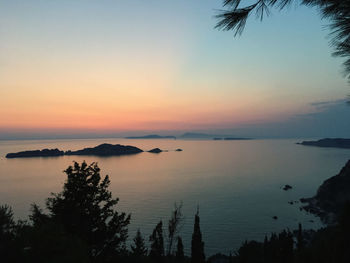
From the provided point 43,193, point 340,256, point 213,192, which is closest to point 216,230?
point 213,192

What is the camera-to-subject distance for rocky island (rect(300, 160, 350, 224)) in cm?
5444

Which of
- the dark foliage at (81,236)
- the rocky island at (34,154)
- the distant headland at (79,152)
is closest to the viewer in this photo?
the dark foliage at (81,236)

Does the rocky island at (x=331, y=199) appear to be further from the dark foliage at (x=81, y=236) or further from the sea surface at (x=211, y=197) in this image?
the dark foliage at (x=81, y=236)

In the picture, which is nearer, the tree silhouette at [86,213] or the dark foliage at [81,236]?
the dark foliage at [81,236]

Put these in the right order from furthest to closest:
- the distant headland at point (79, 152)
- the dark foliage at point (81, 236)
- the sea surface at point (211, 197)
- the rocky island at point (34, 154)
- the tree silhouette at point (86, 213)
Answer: the distant headland at point (79, 152) → the rocky island at point (34, 154) → the sea surface at point (211, 197) → the tree silhouette at point (86, 213) → the dark foliage at point (81, 236)

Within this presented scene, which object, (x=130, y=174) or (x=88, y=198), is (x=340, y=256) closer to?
(x=88, y=198)

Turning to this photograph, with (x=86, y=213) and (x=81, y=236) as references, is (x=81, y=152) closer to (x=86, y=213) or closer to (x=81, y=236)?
(x=86, y=213)

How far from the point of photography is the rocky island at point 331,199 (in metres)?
54.4

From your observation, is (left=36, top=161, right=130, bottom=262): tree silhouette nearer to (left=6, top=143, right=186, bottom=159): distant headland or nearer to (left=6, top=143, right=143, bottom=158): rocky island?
(left=6, top=143, right=186, bottom=159): distant headland

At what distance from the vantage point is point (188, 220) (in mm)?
49688

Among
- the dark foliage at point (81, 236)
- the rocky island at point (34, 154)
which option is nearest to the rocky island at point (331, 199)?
the dark foliage at point (81, 236)

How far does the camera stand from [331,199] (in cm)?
6022

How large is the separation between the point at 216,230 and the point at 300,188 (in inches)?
1778

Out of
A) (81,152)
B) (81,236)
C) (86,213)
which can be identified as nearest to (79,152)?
(81,152)
